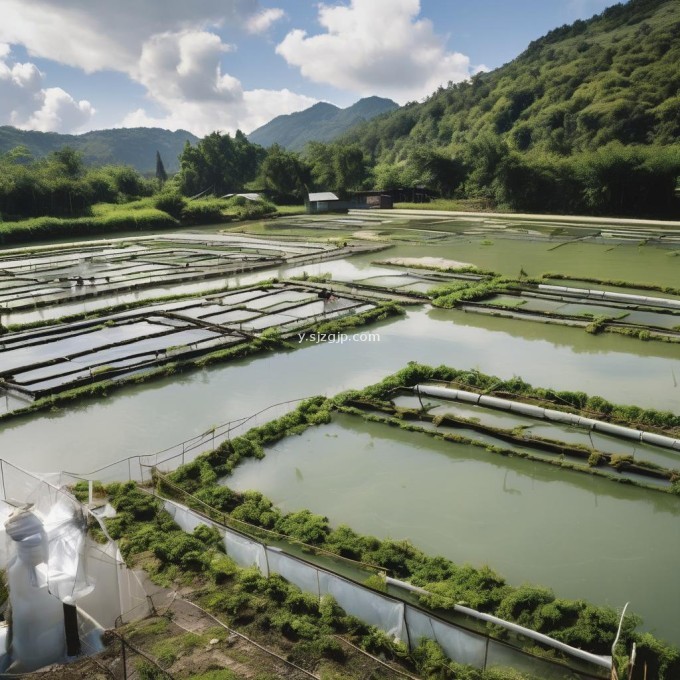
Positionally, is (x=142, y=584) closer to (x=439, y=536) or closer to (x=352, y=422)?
(x=439, y=536)

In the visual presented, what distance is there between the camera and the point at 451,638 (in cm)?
604

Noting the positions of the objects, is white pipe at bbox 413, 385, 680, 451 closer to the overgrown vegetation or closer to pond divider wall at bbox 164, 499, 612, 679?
pond divider wall at bbox 164, 499, 612, 679

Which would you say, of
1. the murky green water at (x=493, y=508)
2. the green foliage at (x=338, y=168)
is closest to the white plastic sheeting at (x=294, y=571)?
the murky green water at (x=493, y=508)

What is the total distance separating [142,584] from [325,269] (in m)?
24.0

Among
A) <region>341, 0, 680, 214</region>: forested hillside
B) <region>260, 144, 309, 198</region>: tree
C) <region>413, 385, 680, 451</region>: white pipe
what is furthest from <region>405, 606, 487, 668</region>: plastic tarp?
<region>260, 144, 309, 198</region>: tree

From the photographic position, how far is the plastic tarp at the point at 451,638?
19.5 feet

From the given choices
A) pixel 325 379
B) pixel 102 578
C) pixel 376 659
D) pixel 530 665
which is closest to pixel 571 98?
pixel 325 379

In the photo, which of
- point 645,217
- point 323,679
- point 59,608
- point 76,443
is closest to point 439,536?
point 323,679

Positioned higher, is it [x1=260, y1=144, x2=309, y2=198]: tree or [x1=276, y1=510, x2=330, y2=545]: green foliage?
[x1=260, y1=144, x2=309, y2=198]: tree

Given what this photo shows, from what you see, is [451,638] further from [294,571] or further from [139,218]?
[139,218]

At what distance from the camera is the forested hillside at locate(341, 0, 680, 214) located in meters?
49.6

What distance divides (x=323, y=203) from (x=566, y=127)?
36.3m

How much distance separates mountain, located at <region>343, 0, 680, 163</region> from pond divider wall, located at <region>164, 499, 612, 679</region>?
63.7 metres

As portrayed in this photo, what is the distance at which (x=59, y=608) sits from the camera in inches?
216
